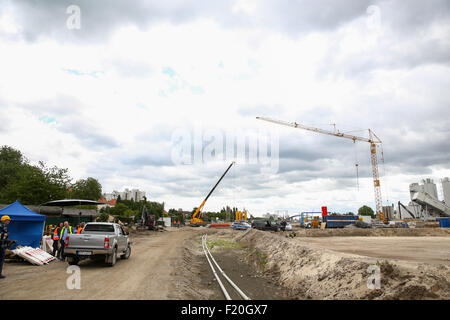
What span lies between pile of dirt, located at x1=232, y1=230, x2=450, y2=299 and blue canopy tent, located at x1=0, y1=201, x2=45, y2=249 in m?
13.1

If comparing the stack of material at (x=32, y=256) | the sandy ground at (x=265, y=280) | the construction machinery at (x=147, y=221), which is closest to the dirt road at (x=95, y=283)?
the sandy ground at (x=265, y=280)

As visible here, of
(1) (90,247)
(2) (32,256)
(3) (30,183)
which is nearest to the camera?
(1) (90,247)

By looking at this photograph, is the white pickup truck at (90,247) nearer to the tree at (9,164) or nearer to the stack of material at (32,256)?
the stack of material at (32,256)

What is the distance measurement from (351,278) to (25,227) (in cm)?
1703

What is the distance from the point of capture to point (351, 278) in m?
8.26

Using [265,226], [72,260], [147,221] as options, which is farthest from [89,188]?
[72,260]

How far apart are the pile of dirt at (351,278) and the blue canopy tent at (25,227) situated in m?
13.1

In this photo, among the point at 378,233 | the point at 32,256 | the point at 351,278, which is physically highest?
the point at 351,278

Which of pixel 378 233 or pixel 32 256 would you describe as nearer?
pixel 32 256

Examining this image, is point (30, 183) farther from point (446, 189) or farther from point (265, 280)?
point (446, 189)

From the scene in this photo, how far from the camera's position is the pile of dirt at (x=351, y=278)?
261 inches
